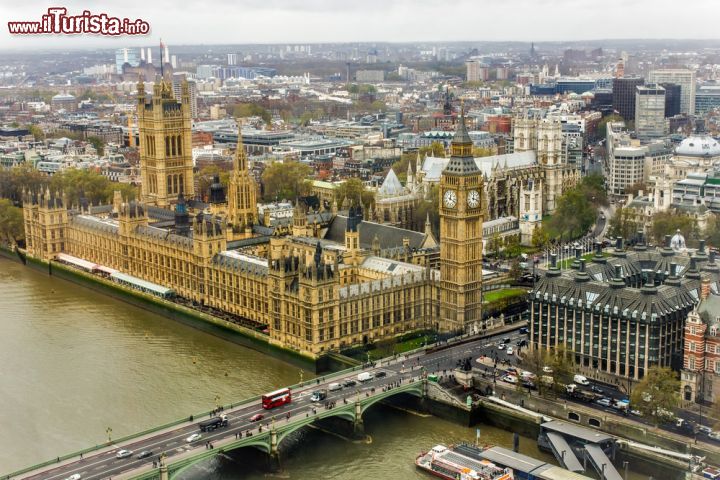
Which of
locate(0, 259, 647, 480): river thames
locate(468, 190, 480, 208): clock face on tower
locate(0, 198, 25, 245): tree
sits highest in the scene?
locate(468, 190, 480, 208): clock face on tower

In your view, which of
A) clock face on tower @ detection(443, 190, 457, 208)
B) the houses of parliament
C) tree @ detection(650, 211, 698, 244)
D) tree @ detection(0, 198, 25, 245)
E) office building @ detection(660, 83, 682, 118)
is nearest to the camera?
the houses of parliament

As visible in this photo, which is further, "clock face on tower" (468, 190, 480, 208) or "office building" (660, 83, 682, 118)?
"office building" (660, 83, 682, 118)

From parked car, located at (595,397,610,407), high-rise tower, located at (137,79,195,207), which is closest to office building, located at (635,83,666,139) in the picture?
high-rise tower, located at (137,79,195,207)

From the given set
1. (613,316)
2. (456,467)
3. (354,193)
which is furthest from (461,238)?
(354,193)

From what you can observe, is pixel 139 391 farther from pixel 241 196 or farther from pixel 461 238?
pixel 241 196

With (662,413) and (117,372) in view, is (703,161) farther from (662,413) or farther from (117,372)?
(117,372)

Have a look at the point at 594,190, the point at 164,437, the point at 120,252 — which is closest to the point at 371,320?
the point at 164,437

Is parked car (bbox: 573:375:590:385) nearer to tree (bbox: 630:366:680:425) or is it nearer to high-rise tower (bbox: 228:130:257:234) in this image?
tree (bbox: 630:366:680:425)
